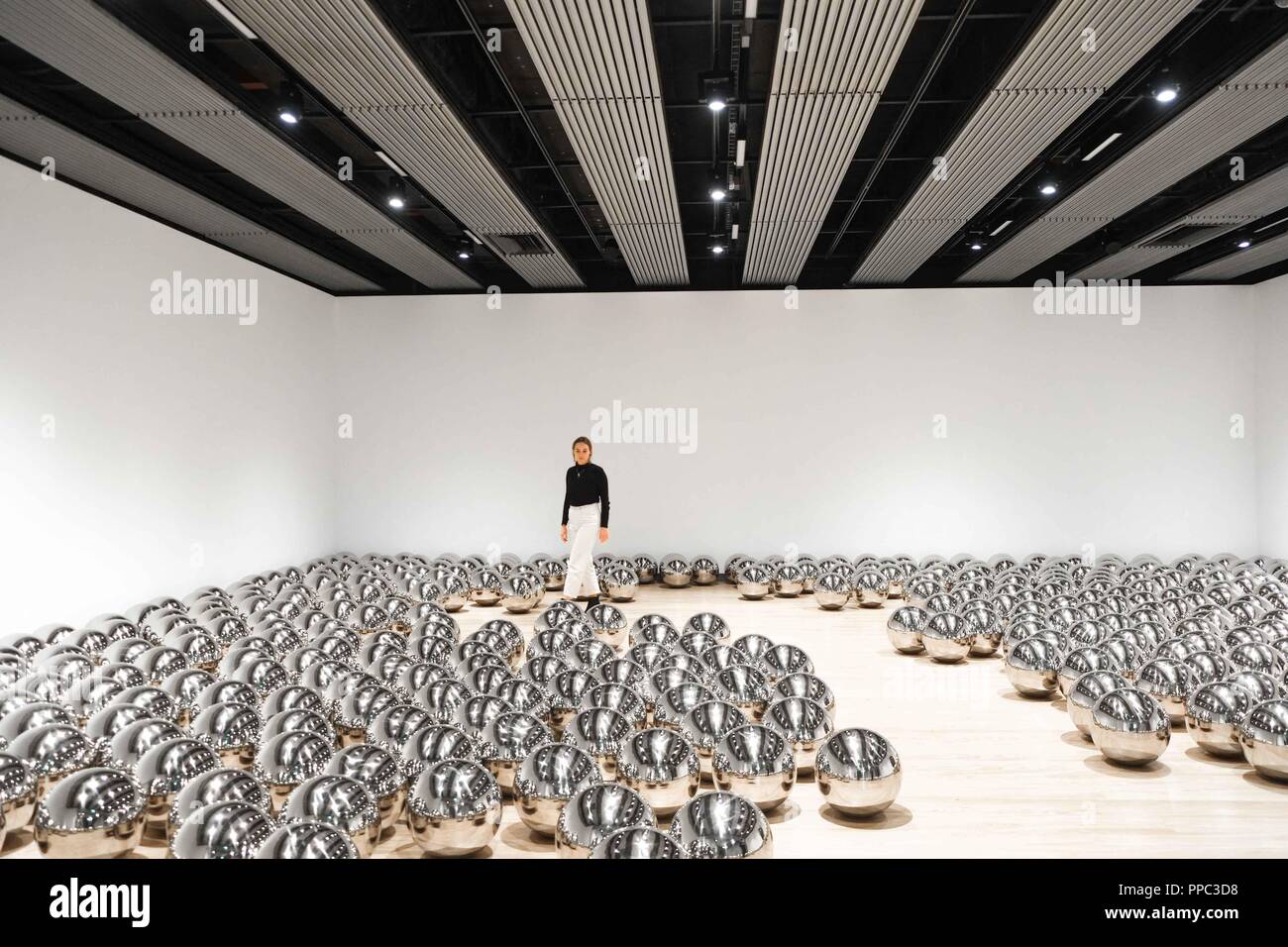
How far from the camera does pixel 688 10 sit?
182 inches

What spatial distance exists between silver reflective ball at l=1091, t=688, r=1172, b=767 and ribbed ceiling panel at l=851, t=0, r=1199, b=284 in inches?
129

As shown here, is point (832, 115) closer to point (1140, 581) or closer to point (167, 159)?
point (167, 159)

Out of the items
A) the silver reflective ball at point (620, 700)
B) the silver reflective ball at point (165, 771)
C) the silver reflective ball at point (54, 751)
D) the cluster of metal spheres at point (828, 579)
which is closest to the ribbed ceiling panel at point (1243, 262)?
the cluster of metal spheres at point (828, 579)

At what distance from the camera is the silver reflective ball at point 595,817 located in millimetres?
2969

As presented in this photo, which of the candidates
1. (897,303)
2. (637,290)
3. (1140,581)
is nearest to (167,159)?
(637,290)

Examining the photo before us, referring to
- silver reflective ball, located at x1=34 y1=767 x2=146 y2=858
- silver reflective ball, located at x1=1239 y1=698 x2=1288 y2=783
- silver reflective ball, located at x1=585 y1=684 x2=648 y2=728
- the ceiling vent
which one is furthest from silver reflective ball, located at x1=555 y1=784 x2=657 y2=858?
the ceiling vent

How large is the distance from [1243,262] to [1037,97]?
19.8ft

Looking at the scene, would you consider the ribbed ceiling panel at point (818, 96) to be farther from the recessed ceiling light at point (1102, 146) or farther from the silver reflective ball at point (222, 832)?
the silver reflective ball at point (222, 832)

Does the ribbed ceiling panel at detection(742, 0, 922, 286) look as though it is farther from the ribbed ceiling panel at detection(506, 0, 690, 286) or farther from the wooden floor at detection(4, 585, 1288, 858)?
the wooden floor at detection(4, 585, 1288, 858)

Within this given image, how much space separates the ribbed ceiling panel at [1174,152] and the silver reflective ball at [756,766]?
13.9 ft

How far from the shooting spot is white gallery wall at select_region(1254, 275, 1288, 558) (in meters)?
9.63

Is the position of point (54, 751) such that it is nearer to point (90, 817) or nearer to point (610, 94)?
point (90, 817)

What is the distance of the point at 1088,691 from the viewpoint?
4.66 m
